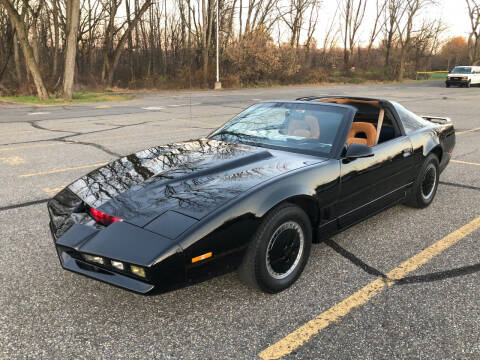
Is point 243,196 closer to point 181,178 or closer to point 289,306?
point 181,178

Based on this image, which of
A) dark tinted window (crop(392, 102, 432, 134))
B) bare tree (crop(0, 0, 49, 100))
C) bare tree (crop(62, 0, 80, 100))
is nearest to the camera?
dark tinted window (crop(392, 102, 432, 134))

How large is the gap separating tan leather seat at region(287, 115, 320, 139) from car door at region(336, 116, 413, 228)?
0.44 meters

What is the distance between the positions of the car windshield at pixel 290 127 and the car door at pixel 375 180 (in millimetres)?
314

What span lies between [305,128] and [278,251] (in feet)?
4.53

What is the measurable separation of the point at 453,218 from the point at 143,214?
3.49 meters

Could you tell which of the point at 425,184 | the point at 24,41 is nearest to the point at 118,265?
the point at 425,184

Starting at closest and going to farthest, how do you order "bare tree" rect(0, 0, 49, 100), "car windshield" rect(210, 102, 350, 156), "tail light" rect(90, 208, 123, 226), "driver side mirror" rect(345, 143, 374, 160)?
"tail light" rect(90, 208, 123, 226) < "driver side mirror" rect(345, 143, 374, 160) < "car windshield" rect(210, 102, 350, 156) < "bare tree" rect(0, 0, 49, 100)

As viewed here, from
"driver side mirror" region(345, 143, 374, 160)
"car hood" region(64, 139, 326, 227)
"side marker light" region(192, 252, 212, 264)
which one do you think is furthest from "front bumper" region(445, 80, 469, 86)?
"side marker light" region(192, 252, 212, 264)

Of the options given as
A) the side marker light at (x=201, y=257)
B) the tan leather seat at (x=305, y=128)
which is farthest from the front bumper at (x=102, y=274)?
the tan leather seat at (x=305, y=128)

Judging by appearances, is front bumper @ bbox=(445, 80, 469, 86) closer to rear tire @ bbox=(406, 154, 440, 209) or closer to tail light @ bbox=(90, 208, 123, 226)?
rear tire @ bbox=(406, 154, 440, 209)

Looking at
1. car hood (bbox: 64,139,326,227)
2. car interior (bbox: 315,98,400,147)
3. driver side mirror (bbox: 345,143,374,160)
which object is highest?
car interior (bbox: 315,98,400,147)

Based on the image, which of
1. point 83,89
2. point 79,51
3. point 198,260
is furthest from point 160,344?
point 79,51

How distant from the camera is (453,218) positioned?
4348 millimetres

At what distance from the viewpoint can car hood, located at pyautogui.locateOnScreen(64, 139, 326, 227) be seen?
2.55 meters
